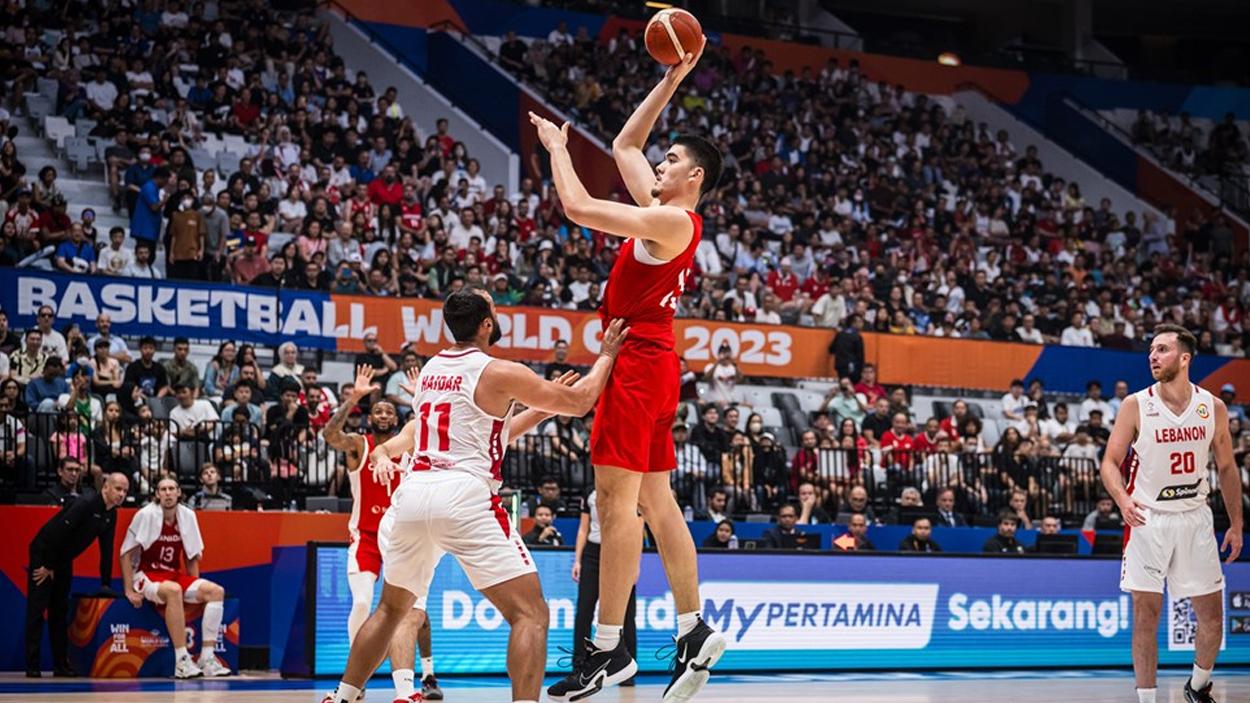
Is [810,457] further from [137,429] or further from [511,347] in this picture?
[137,429]

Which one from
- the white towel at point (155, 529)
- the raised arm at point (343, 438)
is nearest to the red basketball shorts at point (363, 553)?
the raised arm at point (343, 438)

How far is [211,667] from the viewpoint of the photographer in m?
13.7

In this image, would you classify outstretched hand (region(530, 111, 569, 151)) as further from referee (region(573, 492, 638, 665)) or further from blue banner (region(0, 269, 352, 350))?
blue banner (region(0, 269, 352, 350))

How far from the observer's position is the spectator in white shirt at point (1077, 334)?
2422 centimetres

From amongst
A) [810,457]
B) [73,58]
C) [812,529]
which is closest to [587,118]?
[73,58]

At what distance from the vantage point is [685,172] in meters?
7.52

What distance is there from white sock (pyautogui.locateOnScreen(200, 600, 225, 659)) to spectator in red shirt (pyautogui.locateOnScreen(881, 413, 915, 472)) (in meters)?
8.61

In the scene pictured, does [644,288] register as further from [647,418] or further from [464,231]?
[464,231]

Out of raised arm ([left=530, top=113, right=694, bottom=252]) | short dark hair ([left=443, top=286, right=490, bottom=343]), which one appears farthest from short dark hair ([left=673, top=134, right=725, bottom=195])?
short dark hair ([left=443, top=286, right=490, bottom=343])

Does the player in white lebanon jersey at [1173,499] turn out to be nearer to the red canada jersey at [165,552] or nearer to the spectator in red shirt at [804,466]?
the spectator in red shirt at [804,466]

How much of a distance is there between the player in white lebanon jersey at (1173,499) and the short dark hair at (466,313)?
14.0ft

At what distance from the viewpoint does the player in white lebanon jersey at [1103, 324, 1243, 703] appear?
9414 mm

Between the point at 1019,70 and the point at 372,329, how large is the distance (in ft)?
66.6

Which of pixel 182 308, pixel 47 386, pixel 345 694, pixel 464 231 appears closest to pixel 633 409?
pixel 345 694
